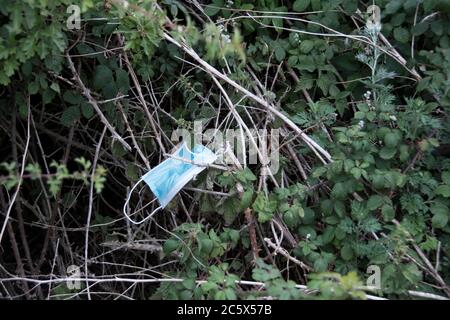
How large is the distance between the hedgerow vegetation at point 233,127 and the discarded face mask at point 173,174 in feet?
0.20

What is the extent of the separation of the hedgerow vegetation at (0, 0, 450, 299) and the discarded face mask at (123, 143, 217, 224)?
60 mm

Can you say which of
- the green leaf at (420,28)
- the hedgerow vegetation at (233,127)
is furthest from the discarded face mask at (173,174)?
the green leaf at (420,28)

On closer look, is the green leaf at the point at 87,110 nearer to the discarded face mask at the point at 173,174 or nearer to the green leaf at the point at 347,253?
the discarded face mask at the point at 173,174

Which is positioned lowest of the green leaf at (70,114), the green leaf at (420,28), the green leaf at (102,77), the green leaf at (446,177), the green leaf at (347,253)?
the green leaf at (347,253)

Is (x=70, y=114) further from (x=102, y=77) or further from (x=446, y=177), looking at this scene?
(x=446, y=177)

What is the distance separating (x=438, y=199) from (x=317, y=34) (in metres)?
0.73

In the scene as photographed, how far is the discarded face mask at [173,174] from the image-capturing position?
87.8 inches

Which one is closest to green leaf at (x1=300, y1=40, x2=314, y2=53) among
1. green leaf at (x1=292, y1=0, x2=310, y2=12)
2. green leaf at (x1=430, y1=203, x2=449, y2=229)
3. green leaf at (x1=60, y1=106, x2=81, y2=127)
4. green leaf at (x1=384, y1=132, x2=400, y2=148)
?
green leaf at (x1=292, y1=0, x2=310, y2=12)

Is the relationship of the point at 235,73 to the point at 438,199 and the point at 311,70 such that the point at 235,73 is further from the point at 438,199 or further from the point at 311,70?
the point at 438,199

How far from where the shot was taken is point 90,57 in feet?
7.97

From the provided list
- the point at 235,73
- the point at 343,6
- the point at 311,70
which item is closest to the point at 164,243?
the point at 235,73

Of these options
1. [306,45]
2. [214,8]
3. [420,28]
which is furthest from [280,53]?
[420,28]

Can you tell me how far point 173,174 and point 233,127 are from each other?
0.35 m

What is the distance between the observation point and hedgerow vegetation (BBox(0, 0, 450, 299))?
211 centimetres
